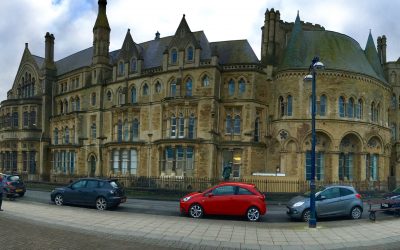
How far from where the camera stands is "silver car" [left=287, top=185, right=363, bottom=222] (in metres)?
18.1

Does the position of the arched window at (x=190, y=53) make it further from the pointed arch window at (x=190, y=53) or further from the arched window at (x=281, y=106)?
the arched window at (x=281, y=106)

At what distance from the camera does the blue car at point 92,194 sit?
65.7 ft

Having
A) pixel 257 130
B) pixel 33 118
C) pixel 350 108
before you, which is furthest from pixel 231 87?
pixel 33 118

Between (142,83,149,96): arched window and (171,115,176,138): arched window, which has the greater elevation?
(142,83,149,96): arched window

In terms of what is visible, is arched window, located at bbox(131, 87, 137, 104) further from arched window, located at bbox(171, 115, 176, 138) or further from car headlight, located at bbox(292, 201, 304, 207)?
car headlight, located at bbox(292, 201, 304, 207)

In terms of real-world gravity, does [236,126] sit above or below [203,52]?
below

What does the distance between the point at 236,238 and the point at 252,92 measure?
2476cm

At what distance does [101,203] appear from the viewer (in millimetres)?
20078

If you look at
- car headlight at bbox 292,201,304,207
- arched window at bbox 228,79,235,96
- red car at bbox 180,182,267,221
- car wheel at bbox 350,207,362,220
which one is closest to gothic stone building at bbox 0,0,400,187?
arched window at bbox 228,79,235,96

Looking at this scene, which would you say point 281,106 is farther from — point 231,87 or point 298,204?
point 298,204

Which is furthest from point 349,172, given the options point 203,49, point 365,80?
point 203,49

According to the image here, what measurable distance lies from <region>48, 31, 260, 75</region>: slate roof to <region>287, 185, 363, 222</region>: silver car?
21.2 metres

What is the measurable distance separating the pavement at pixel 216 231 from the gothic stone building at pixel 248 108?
16.1 m

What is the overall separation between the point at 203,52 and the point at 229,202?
77.5ft
